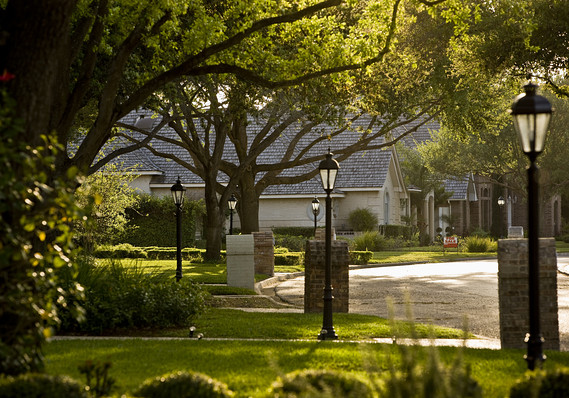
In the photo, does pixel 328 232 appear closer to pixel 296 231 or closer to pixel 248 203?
pixel 248 203

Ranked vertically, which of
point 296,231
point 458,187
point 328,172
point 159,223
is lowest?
point 296,231

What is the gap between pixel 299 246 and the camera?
151ft

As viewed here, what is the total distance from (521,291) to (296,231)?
125ft

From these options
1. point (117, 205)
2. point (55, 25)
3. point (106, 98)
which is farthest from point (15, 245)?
point (117, 205)

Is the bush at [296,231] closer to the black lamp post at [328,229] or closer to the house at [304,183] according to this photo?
the house at [304,183]

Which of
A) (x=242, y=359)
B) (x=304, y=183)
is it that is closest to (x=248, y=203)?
(x=304, y=183)

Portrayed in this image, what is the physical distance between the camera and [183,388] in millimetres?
5805

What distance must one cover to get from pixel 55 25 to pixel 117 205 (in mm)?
29486

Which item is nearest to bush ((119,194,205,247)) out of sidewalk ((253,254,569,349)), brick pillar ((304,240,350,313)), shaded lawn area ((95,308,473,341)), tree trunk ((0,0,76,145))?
sidewalk ((253,254,569,349))

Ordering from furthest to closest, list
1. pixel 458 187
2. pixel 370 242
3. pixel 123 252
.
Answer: pixel 458 187, pixel 370 242, pixel 123 252

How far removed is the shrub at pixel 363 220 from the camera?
50.2 m

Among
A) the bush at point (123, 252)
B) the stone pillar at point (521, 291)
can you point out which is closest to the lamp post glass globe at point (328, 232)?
the stone pillar at point (521, 291)

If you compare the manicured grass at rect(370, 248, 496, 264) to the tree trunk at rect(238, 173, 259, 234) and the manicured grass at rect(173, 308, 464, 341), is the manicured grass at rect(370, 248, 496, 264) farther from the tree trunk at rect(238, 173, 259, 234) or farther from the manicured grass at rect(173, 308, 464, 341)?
the manicured grass at rect(173, 308, 464, 341)

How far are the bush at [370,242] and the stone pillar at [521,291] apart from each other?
34.4 m
